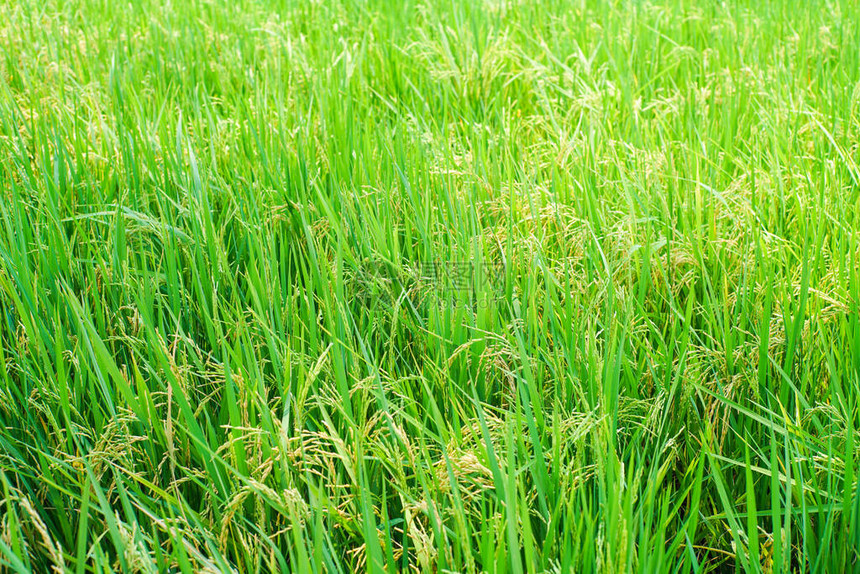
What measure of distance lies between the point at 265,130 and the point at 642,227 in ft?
3.72

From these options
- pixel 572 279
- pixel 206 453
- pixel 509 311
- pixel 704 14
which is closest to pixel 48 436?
pixel 206 453

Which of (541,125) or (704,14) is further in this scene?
(704,14)

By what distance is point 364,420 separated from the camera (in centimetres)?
121

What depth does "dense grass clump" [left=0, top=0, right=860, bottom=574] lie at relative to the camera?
41.9 inches

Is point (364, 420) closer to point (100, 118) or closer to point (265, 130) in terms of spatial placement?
point (265, 130)

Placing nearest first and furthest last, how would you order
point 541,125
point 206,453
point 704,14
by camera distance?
point 206,453 < point 541,125 < point 704,14

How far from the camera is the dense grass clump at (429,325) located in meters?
1.06

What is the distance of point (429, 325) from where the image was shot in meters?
1.40

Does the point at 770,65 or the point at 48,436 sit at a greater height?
the point at 770,65

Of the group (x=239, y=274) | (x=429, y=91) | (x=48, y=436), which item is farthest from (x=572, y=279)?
(x=429, y=91)

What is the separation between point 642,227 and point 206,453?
3.95 ft

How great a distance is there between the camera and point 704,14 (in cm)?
363

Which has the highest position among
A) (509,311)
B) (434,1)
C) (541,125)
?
(434,1)

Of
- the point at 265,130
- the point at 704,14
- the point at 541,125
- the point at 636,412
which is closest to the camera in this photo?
the point at 636,412
